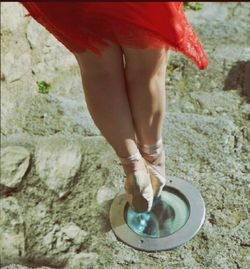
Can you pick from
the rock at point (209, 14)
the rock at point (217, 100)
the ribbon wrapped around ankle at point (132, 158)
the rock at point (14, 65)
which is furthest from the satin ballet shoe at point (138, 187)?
the rock at point (209, 14)

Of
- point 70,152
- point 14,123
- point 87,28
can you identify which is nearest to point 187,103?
point 70,152

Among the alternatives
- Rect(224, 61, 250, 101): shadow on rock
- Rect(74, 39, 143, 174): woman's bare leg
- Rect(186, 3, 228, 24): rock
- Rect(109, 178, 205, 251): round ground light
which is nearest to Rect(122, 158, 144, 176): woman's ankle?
Rect(74, 39, 143, 174): woman's bare leg

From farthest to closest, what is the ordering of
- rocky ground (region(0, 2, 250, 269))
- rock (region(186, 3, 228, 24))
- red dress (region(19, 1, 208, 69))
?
rock (region(186, 3, 228, 24)), rocky ground (region(0, 2, 250, 269)), red dress (region(19, 1, 208, 69))

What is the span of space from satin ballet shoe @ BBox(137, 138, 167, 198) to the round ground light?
117 mm

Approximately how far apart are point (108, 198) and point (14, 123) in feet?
2.15

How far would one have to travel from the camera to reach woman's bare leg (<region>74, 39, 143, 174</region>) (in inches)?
55.5

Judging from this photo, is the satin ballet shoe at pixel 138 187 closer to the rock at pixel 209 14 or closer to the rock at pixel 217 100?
the rock at pixel 217 100

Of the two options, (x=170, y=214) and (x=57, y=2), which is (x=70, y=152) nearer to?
(x=170, y=214)

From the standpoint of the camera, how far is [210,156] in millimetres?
2037

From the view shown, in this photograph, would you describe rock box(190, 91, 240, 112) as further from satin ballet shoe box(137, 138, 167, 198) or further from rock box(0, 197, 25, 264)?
rock box(0, 197, 25, 264)

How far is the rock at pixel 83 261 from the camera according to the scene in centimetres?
173

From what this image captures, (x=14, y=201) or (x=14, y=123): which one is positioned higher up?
(x=14, y=123)

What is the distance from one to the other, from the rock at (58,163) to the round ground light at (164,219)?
0.23m

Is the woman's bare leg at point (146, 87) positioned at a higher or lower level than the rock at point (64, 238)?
higher
